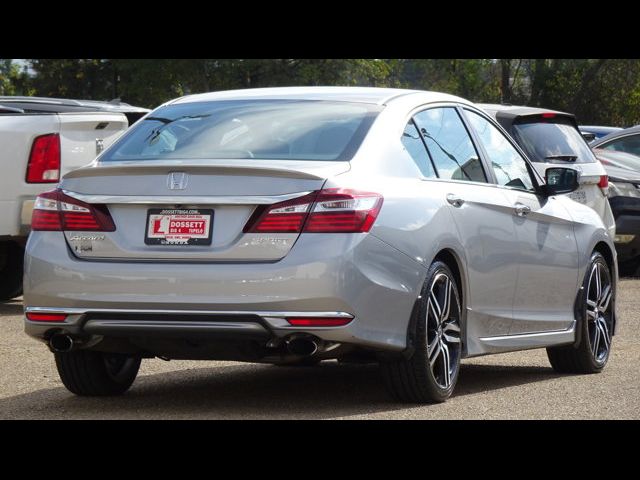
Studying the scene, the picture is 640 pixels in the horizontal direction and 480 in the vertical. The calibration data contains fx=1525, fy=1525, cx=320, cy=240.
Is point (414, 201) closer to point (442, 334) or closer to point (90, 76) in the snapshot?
point (442, 334)

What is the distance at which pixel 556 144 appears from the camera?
13.3m

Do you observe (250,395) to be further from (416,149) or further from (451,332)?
(416,149)

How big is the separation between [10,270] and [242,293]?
8013 mm

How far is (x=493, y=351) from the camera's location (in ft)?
27.3

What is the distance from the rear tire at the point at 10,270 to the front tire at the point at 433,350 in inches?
291

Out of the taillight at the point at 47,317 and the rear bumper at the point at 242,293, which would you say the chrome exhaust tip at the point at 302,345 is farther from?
the taillight at the point at 47,317

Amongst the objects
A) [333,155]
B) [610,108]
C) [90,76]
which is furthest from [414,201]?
[90,76]

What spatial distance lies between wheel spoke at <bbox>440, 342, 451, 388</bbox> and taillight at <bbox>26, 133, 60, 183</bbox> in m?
6.42

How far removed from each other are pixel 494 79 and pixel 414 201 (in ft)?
241

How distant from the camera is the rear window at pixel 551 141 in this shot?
12.9 meters

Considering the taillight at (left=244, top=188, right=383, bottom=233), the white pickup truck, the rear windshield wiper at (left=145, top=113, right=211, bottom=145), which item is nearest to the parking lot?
the taillight at (left=244, top=188, right=383, bottom=233)

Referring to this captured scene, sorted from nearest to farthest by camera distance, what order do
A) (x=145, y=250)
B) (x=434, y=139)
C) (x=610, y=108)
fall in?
1. (x=145, y=250)
2. (x=434, y=139)
3. (x=610, y=108)

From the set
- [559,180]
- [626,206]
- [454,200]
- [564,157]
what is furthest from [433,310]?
[626,206]

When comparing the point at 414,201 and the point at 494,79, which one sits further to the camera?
the point at 494,79
